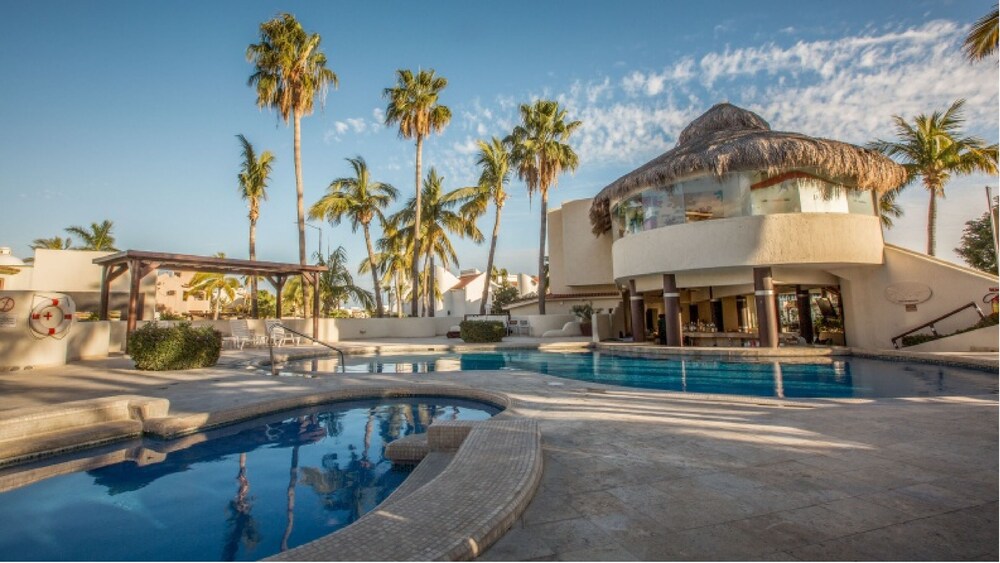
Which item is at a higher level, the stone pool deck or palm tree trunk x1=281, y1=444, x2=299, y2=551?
the stone pool deck

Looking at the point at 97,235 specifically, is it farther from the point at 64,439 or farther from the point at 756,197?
the point at 756,197

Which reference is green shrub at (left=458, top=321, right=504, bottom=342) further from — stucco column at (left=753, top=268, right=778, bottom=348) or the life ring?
the life ring

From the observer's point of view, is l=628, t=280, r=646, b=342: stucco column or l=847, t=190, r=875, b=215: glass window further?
l=628, t=280, r=646, b=342: stucco column

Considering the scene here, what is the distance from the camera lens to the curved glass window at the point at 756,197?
605 inches

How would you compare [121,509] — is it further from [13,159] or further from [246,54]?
→ [246,54]

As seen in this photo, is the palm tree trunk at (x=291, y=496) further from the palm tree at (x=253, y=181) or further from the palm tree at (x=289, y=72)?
the palm tree at (x=253, y=181)

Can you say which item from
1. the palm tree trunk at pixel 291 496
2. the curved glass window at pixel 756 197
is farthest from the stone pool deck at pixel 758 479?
the curved glass window at pixel 756 197

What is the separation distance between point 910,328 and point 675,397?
1342 centimetres

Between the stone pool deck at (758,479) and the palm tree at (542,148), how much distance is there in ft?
64.3

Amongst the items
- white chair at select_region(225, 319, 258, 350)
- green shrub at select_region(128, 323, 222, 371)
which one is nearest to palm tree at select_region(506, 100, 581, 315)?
white chair at select_region(225, 319, 258, 350)

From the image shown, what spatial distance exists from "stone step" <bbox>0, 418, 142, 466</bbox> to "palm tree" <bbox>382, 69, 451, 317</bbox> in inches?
784

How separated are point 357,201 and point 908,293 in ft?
89.6

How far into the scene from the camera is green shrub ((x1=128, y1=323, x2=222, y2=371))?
11102 millimetres

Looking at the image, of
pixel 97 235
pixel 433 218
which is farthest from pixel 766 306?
pixel 97 235
